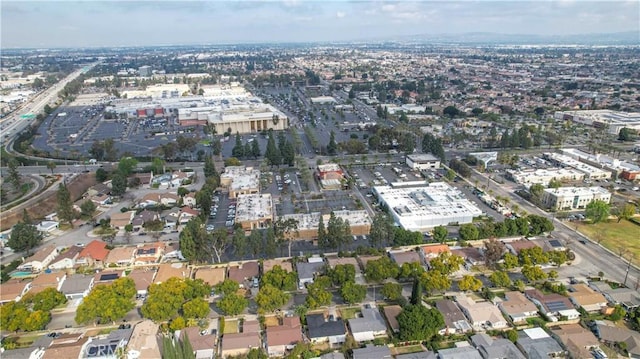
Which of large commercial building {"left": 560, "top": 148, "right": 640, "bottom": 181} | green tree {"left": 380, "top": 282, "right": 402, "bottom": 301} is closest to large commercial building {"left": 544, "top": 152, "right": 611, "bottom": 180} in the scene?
large commercial building {"left": 560, "top": 148, "right": 640, "bottom": 181}

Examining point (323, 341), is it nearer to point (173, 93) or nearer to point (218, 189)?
point (218, 189)

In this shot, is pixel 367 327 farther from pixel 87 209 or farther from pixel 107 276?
pixel 87 209

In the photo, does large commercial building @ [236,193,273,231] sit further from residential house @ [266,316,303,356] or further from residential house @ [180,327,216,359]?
residential house @ [266,316,303,356]

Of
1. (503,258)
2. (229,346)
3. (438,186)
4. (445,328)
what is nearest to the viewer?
(229,346)

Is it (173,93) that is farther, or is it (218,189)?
(173,93)

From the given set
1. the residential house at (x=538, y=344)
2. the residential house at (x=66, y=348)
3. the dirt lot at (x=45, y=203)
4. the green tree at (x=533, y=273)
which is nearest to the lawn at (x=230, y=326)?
the residential house at (x=66, y=348)

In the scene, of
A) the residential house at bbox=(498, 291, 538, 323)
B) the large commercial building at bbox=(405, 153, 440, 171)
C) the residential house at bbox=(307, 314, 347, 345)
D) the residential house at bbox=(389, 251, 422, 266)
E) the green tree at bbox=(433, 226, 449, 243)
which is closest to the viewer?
the residential house at bbox=(307, 314, 347, 345)

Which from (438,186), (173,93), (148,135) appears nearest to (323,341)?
(438,186)

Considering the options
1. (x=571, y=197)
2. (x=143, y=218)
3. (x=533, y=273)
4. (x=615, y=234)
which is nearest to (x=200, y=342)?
(x=143, y=218)
